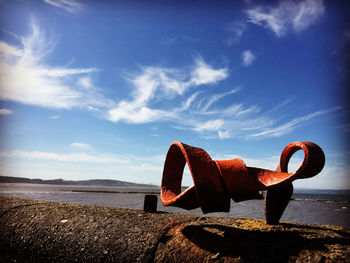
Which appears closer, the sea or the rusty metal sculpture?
the rusty metal sculpture

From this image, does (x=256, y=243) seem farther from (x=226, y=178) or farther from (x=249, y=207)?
(x=249, y=207)

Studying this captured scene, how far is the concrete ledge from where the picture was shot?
2621 millimetres

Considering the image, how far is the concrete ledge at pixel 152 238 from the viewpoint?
262cm

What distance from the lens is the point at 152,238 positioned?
3.34 meters

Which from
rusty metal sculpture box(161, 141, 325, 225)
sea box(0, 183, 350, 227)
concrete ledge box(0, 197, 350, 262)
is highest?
rusty metal sculpture box(161, 141, 325, 225)

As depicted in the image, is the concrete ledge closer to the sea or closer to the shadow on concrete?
the shadow on concrete

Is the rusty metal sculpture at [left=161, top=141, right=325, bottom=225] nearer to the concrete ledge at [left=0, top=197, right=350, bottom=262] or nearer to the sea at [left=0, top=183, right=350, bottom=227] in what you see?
the concrete ledge at [left=0, top=197, right=350, bottom=262]

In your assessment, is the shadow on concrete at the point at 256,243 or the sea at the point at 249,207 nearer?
the shadow on concrete at the point at 256,243

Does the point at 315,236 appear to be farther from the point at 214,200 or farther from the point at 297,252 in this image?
the point at 214,200

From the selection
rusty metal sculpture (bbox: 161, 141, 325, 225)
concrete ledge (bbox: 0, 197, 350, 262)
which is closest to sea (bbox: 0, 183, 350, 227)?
Result: concrete ledge (bbox: 0, 197, 350, 262)

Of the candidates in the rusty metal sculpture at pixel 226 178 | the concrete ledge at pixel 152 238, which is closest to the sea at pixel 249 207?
the concrete ledge at pixel 152 238

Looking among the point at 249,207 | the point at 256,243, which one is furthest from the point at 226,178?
the point at 249,207

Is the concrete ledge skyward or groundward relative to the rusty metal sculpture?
groundward

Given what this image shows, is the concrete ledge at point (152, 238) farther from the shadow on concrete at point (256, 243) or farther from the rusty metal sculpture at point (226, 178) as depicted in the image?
the rusty metal sculpture at point (226, 178)
